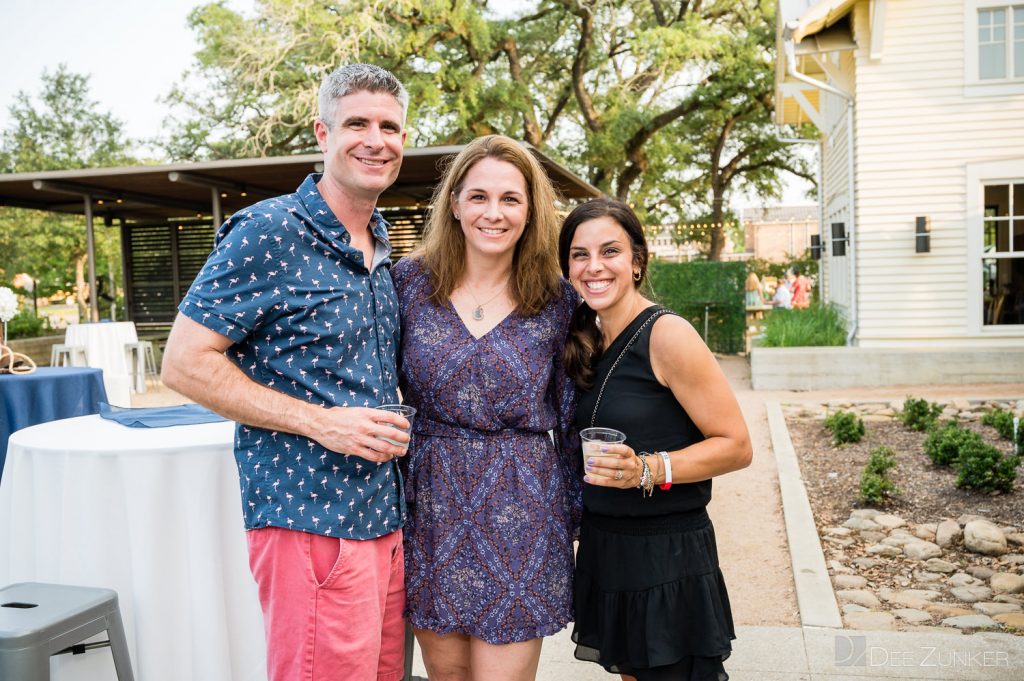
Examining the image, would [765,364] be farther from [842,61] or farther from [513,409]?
[513,409]

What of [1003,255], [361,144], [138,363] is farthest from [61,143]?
[361,144]

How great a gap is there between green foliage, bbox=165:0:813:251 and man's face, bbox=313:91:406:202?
1630 centimetres

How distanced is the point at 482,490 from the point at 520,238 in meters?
0.73

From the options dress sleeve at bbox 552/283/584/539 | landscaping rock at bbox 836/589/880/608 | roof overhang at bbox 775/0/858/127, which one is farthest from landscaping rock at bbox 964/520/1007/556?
roof overhang at bbox 775/0/858/127

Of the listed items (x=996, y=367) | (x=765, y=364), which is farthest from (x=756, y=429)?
(x=996, y=367)

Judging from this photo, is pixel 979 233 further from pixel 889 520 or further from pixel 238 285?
pixel 238 285

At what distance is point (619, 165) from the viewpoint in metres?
22.0

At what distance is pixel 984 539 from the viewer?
4926mm

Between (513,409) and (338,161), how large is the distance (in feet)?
2.58

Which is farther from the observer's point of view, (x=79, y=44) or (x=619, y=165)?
(x=79, y=44)

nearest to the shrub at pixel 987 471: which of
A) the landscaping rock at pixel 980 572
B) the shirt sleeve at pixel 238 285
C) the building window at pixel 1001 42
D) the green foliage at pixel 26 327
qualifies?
the landscaping rock at pixel 980 572

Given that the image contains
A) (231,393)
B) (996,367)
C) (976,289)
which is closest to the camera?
(231,393)

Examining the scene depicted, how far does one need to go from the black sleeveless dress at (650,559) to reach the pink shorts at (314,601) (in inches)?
25.6

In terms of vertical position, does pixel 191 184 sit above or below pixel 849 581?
above
